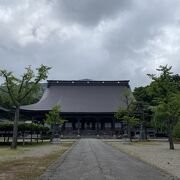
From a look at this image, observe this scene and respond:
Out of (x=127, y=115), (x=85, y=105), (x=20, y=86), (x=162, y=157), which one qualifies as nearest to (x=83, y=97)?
(x=85, y=105)

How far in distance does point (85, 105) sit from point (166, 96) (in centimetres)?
5746

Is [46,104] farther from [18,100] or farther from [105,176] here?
[105,176]

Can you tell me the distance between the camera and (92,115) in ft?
303

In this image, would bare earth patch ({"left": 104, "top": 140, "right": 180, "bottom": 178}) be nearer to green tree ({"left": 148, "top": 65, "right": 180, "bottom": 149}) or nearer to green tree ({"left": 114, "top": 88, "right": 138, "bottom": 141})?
green tree ({"left": 148, "top": 65, "right": 180, "bottom": 149})

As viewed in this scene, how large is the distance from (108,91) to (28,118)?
2381cm

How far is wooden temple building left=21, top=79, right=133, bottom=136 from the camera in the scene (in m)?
90.9

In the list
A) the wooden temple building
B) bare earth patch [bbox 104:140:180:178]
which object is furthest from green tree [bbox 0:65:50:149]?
the wooden temple building

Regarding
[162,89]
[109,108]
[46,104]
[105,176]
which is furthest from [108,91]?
[105,176]

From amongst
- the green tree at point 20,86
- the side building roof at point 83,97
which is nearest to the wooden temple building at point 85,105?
the side building roof at point 83,97

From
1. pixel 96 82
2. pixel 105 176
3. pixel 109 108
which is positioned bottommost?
pixel 105 176

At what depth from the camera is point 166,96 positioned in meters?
38.9

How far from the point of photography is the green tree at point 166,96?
38.0m

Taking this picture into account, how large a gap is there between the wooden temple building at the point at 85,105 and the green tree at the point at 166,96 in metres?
50.4

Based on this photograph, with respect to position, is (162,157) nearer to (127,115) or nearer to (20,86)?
Answer: (20,86)
